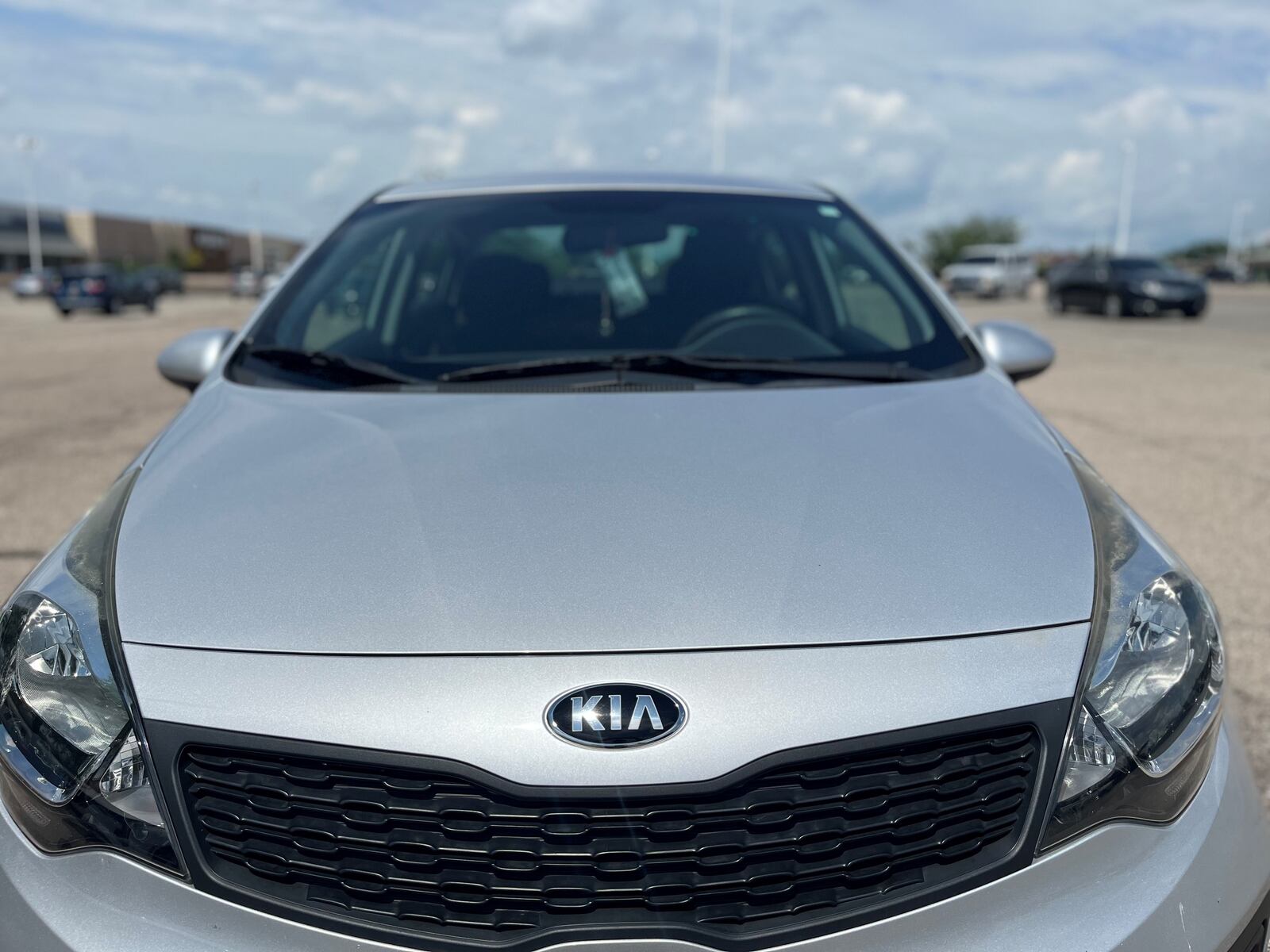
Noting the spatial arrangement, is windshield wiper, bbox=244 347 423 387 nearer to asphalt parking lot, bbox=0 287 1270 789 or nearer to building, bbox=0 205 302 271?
asphalt parking lot, bbox=0 287 1270 789

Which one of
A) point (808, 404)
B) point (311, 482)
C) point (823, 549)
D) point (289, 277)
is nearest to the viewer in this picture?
point (823, 549)

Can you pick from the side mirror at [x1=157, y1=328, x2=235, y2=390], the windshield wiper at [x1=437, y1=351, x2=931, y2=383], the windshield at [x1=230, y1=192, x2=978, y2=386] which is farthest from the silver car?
the side mirror at [x1=157, y1=328, x2=235, y2=390]

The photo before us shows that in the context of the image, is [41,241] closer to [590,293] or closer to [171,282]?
[171,282]

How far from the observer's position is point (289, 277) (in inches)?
114

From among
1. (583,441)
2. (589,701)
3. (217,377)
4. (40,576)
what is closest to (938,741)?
(589,701)

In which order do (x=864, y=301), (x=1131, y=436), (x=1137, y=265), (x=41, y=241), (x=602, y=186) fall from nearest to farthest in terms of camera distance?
(x=864, y=301) → (x=602, y=186) → (x=1131, y=436) → (x=1137, y=265) → (x=41, y=241)

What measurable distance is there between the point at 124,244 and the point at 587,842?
107197 millimetres

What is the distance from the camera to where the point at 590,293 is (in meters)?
2.91

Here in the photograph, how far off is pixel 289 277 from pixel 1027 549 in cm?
201

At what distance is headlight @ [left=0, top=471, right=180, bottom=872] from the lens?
143cm

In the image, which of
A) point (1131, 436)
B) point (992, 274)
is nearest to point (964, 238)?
point (992, 274)

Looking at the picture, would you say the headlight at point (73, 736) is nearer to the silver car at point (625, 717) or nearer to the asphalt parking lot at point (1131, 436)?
the silver car at point (625, 717)

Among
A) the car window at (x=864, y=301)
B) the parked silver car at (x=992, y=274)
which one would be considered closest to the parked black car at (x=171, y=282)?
the parked silver car at (x=992, y=274)

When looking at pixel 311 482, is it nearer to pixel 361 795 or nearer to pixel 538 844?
pixel 361 795
